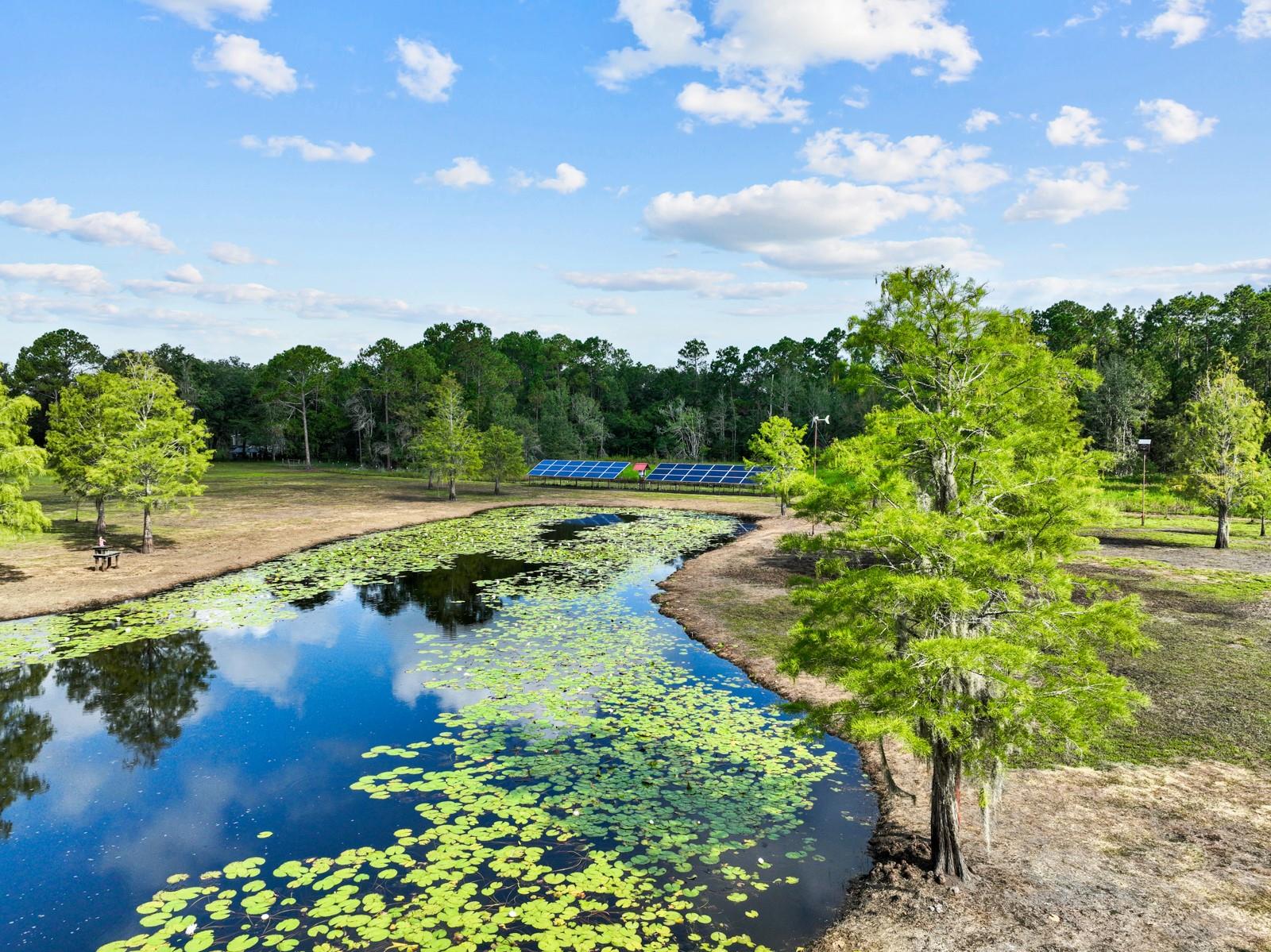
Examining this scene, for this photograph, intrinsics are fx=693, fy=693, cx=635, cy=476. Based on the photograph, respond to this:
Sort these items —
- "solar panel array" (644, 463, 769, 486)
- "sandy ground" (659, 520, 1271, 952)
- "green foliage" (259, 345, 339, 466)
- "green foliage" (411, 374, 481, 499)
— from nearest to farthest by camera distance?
"sandy ground" (659, 520, 1271, 952) < "green foliage" (411, 374, 481, 499) < "solar panel array" (644, 463, 769, 486) < "green foliage" (259, 345, 339, 466)

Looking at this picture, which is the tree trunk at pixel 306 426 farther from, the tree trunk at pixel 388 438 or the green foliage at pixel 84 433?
the green foliage at pixel 84 433

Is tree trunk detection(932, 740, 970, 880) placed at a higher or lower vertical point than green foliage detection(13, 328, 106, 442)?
lower

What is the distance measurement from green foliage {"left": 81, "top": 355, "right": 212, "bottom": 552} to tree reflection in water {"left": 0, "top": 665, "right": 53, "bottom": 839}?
615 inches

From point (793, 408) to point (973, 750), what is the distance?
3654 inches

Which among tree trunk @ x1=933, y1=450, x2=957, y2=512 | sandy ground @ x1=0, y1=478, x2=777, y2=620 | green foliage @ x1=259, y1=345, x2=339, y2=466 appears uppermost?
green foliage @ x1=259, y1=345, x2=339, y2=466

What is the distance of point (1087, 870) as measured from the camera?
10891 millimetres

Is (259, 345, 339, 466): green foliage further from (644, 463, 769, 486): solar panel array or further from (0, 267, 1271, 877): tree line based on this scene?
(0, 267, 1271, 877): tree line

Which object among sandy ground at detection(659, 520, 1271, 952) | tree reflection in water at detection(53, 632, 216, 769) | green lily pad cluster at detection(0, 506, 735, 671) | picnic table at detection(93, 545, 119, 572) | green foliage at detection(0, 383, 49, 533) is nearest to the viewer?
sandy ground at detection(659, 520, 1271, 952)

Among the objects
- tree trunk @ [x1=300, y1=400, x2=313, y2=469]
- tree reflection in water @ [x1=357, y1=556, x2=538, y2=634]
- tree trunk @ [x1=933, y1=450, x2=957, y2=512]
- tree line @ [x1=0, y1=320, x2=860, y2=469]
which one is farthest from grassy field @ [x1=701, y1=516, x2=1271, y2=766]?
tree trunk @ [x1=300, y1=400, x2=313, y2=469]

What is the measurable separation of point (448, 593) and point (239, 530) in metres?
20.0

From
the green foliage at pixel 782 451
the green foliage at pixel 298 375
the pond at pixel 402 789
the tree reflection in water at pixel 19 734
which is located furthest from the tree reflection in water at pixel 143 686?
the green foliage at pixel 298 375

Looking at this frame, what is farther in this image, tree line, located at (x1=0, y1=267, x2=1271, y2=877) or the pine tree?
the pine tree

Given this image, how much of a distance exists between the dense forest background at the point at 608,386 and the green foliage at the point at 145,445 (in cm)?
4679

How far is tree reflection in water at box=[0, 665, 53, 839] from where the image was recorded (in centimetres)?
1387
